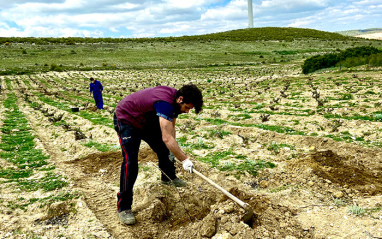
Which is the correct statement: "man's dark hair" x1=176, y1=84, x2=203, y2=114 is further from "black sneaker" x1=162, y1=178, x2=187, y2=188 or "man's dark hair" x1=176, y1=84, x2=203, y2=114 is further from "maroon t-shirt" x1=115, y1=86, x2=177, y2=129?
"black sneaker" x1=162, y1=178, x2=187, y2=188

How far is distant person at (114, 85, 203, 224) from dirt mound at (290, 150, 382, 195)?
9.66 feet

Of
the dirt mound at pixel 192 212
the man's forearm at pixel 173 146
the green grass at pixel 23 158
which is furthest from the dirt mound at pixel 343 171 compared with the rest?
the green grass at pixel 23 158

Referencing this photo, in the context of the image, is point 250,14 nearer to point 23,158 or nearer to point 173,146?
point 23,158

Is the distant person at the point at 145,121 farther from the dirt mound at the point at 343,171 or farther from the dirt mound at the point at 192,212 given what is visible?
the dirt mound at the point at 343,171

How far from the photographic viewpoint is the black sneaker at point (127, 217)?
4.20 metres

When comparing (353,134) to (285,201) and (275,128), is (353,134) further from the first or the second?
(285,201)

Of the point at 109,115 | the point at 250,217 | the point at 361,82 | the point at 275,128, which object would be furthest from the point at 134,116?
the point at 361,82

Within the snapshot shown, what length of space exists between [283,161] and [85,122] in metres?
8.53

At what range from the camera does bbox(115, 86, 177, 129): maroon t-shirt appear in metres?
3.93

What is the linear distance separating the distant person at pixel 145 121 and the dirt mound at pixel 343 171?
116 inches

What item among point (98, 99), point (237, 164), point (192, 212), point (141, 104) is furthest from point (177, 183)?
point (98, 99)

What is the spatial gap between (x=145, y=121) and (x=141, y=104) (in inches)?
10.7

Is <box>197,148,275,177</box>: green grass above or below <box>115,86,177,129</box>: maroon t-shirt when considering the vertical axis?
below

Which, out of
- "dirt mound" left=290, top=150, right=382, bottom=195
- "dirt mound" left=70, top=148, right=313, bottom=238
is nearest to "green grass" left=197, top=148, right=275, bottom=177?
"dirt mound" left=70, top=148, right=313, bottom=238
